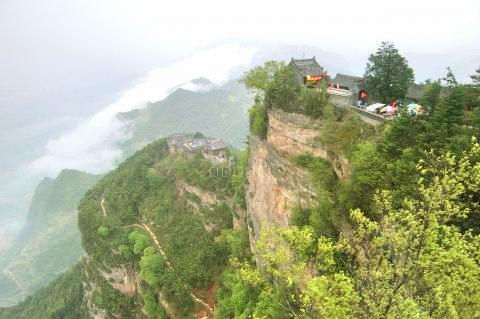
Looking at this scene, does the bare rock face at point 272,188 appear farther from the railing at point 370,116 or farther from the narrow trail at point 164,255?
the narrow trail at point 164,255

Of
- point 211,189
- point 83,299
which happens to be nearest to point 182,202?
point 211,189

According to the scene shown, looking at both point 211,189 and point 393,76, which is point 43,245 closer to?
point 211,189

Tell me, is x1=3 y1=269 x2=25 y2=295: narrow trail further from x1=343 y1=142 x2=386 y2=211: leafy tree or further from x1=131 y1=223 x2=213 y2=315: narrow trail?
x1=343 y1=142 x2=386 y2=211: leafy tree

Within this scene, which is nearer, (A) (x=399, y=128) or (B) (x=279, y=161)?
(A) (x=399, y=128)

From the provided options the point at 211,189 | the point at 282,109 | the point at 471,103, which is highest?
the point at 471,103

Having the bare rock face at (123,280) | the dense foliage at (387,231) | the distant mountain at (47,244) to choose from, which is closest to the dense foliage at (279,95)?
the dense foliage at (387,231)

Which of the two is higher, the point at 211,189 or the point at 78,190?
the point at 211,189

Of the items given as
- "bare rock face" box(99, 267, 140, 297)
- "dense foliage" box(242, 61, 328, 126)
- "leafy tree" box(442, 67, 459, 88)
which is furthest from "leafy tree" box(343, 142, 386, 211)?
"bare rock face" box(99, 267, 140, 297)
